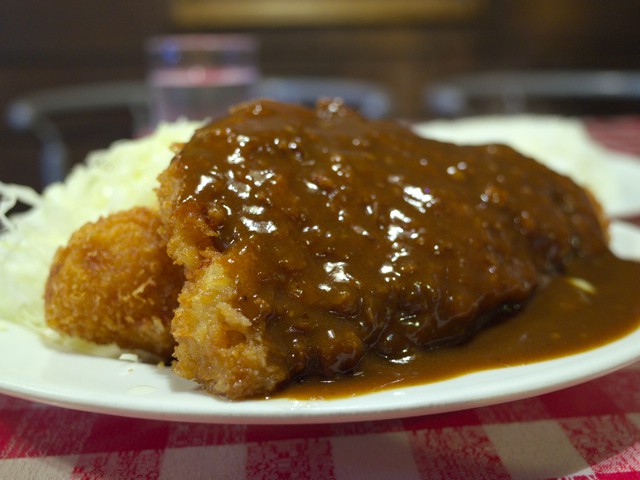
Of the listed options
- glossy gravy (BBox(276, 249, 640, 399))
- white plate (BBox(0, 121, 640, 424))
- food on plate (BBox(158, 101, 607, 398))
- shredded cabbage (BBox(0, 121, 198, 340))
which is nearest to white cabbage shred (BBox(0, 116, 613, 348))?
shredded cabbage (BBox(0, 121, 198, 340))

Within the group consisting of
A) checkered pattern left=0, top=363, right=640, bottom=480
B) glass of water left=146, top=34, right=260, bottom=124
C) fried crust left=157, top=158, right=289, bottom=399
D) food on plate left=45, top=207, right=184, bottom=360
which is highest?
fried crust left=157, top=158, right=289, bottom=399

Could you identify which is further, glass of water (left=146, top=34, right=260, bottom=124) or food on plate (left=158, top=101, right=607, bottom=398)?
glass of water (left=146, top=34, right=260, bottom=124)

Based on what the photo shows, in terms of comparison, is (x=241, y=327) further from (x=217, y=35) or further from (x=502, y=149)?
(x=217, y=35)

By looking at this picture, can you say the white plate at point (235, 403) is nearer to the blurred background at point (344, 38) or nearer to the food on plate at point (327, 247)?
the food on plate at point (327, 247)

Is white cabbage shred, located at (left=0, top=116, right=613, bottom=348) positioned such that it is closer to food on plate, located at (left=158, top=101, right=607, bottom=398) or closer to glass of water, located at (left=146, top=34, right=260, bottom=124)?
food on plate, located at (left=158, top=101, right=607, bottom=398)

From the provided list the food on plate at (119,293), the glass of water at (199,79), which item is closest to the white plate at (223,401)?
the food on plate at (119,293)

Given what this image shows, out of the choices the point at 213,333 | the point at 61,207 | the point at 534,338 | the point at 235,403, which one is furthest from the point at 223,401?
the point at 61,207
